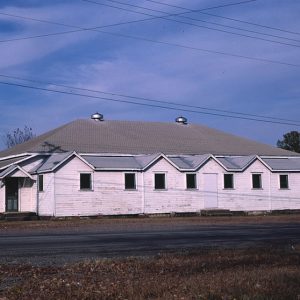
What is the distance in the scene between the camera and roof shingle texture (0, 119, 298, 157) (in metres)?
46.2

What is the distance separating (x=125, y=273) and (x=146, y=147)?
37.2 m

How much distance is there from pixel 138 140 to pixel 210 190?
290 inches

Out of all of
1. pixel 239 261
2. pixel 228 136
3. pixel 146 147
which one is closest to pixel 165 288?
pixel 239 261

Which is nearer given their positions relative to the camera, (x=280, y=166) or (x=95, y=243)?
(x=95, y=243)

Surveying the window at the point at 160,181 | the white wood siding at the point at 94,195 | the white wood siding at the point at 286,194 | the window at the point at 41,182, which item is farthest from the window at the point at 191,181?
the window at the point at 41,182

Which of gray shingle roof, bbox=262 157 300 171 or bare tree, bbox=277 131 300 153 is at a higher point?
bare tree, bbox=277 131 300 153

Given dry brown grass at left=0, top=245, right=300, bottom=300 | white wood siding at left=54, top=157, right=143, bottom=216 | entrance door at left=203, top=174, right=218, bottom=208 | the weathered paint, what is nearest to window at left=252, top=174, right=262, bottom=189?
the weathered paint

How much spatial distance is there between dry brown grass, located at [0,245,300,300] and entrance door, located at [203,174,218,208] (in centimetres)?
3255

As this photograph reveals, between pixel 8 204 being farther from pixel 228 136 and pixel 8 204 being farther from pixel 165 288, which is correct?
pixel 165 288

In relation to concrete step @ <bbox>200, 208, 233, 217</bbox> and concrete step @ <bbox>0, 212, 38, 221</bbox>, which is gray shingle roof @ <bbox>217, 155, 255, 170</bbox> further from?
concrete step @ <bbox>0, 212, 38, 221</bbox>

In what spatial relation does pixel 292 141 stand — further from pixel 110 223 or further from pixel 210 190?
pixel 110 223

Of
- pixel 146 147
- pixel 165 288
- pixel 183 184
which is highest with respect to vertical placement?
pixel 146 147

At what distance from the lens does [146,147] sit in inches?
1902

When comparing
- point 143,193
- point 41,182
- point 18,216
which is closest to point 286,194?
point 143,193
